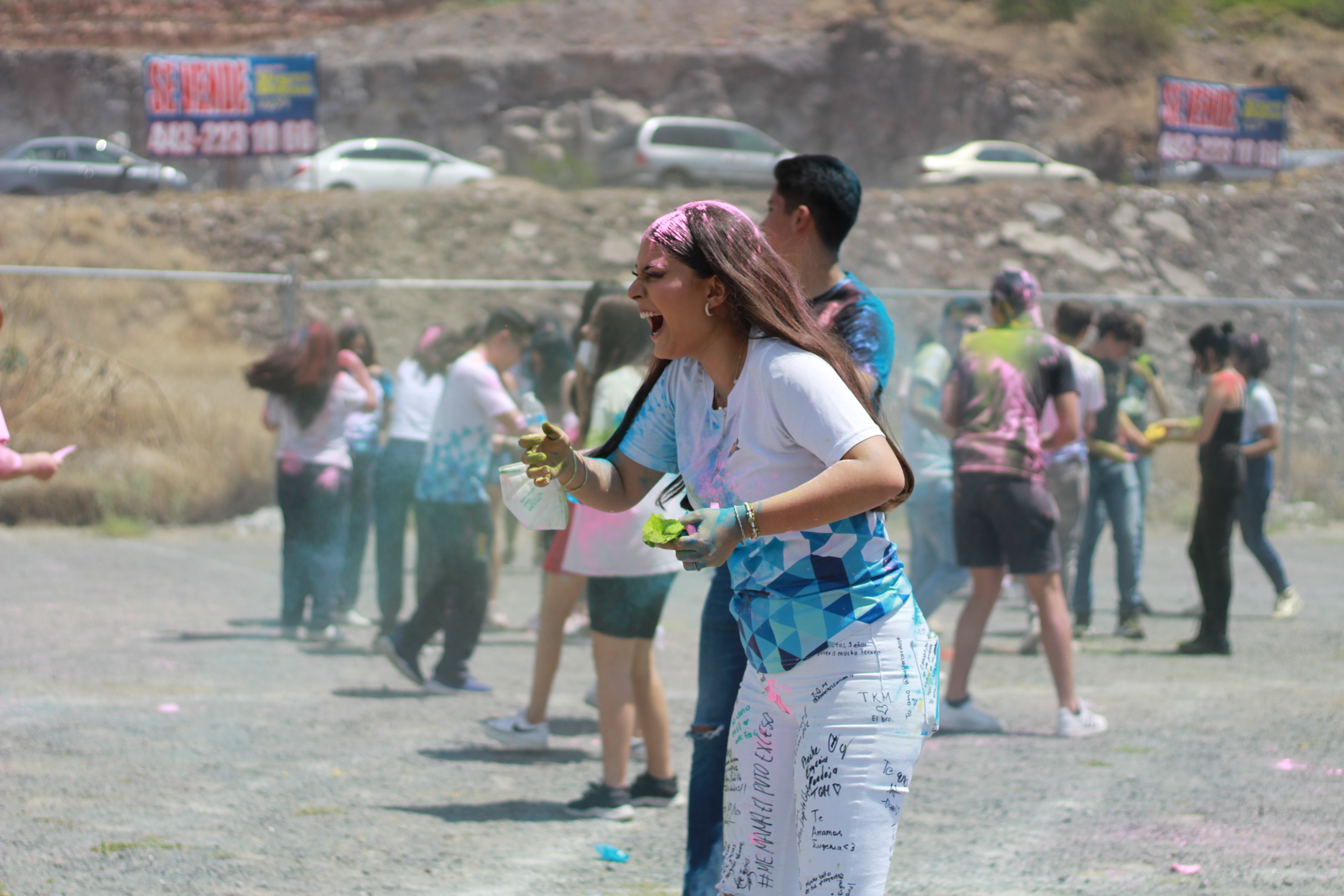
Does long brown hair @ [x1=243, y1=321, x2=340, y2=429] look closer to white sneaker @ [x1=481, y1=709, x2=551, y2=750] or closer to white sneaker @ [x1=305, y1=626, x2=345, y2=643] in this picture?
white sneaker @ [x1=305, y1=626, x2=345, y2=643]

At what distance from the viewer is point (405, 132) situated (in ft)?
119

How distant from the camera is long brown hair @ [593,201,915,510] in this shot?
2.34 metres

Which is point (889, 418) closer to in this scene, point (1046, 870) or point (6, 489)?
point (1046, 870)

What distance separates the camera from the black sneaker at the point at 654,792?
4.54 metres

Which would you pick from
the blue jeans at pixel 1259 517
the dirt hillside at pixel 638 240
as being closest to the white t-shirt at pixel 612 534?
the blue jeans at pixel 1259 517

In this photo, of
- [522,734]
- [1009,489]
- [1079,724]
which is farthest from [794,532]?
[1079,724]

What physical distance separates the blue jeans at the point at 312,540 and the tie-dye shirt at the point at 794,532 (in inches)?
207

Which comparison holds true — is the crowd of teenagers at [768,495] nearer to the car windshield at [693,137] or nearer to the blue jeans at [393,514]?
the blue jeans at [393,514]

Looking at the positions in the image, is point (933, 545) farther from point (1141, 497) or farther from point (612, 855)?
point (612, 855)

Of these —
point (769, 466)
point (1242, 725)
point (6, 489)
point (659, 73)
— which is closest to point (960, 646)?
point (1242, 725)

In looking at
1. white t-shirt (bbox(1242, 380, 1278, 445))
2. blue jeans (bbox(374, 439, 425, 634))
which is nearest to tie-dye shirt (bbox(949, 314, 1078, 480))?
white t-shirt (bbox(1242, 380, 1278, 445))

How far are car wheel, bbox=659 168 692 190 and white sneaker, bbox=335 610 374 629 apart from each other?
695 inches

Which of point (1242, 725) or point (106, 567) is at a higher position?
point (1242, 725)

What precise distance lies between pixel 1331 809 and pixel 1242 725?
1.25 metres
